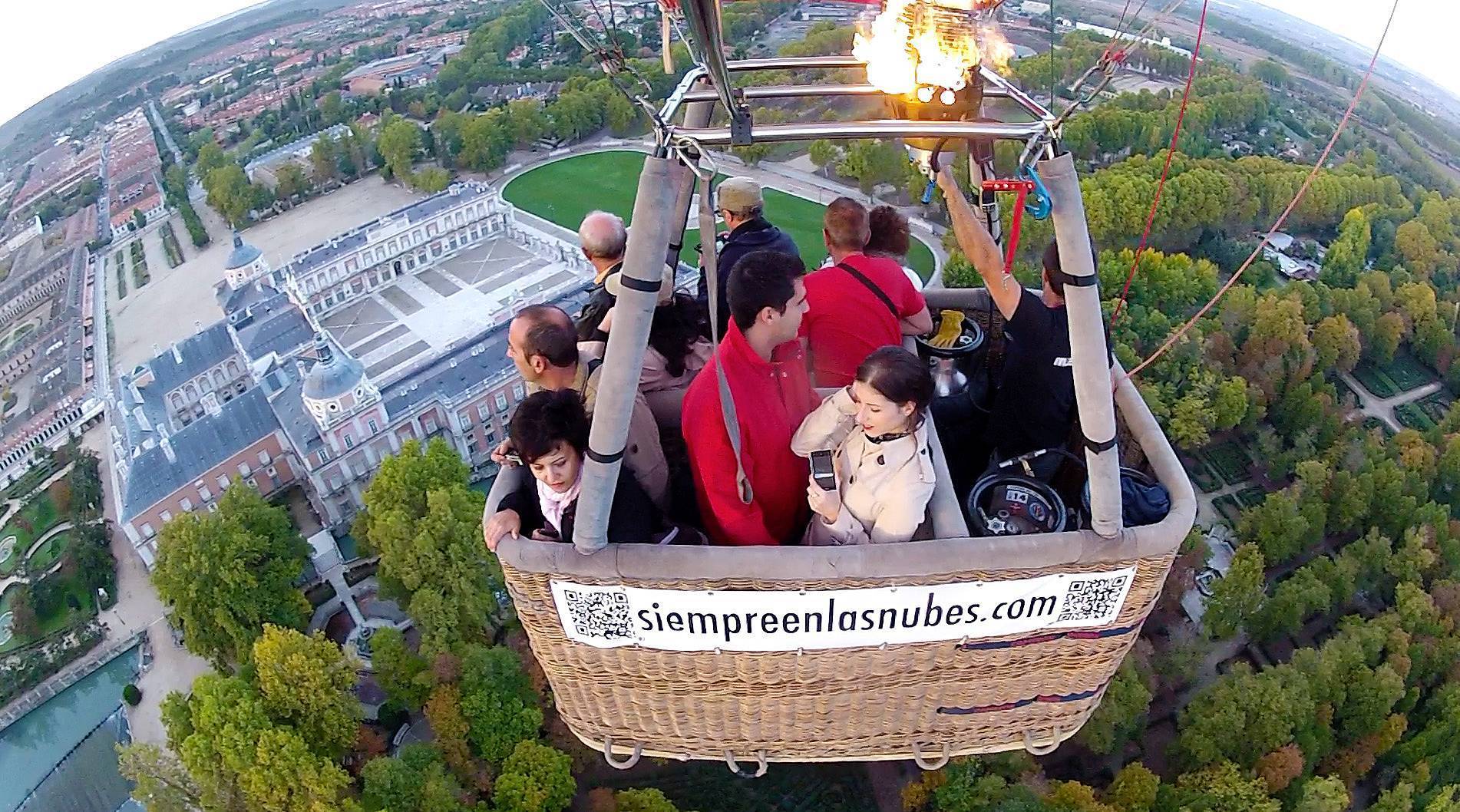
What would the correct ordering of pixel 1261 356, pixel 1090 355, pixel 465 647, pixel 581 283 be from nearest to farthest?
pixel 1090 355, pixel 465 647, pixel 1261 356, pixel 581 283

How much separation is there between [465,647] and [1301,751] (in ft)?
31.8

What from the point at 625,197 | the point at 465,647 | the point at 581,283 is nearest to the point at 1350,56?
the point at 625,197

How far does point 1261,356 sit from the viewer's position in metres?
15.2

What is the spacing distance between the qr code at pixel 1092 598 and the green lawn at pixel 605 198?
17.7 metres

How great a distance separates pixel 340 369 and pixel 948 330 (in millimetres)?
12846

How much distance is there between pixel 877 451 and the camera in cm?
202

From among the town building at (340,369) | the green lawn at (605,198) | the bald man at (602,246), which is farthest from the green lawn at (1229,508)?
the bald man at (602,246)

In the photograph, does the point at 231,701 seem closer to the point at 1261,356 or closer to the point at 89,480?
the point at 89,480

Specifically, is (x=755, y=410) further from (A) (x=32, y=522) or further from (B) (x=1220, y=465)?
(A) (x=32, y=522)

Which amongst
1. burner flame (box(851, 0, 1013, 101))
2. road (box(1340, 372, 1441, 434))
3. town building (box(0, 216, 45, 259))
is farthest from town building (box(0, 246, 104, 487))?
road (box(1340, 372, 1441, 434))

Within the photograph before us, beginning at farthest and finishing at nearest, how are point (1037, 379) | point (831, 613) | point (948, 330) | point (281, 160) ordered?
point (281, 160), point (948, 330), point (1037, 379), point (831, 613)

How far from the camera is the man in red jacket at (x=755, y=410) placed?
201 centimetres

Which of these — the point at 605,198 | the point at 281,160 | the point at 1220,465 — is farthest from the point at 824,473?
the point at 281,160

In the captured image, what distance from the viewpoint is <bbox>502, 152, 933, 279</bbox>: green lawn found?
67.1 ft
